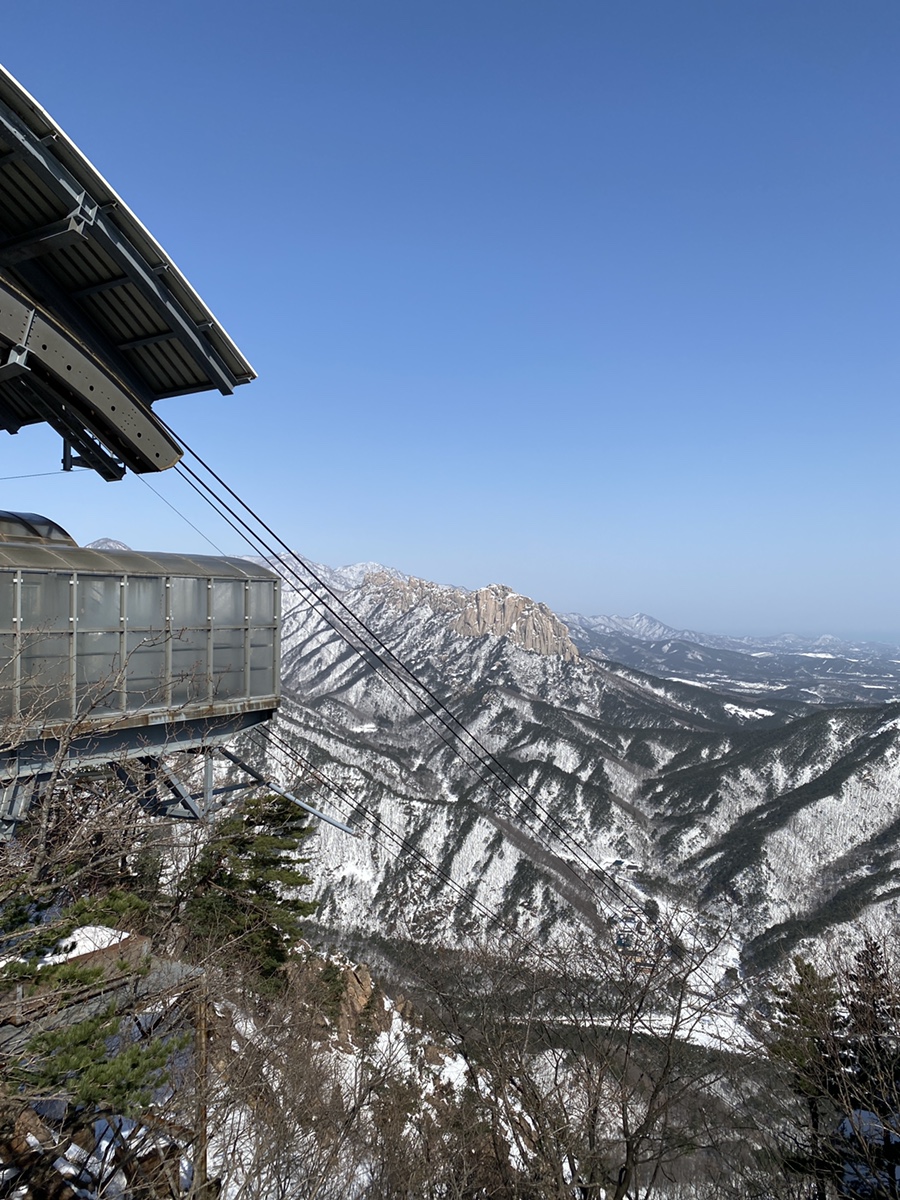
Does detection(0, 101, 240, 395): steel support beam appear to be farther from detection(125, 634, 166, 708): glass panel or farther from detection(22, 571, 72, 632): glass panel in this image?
detection(125, 634, 166, 708): glass panel

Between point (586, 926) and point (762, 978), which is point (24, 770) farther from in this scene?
point (586, 926)

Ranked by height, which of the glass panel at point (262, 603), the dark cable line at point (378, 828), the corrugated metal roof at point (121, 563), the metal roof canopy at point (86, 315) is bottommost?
the dark cable line at point (378, 828)

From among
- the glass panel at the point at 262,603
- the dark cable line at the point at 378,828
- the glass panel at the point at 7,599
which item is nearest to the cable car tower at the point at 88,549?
the glass panel at the point at 7,599

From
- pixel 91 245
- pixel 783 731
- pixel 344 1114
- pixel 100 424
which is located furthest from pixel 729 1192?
pixel 783 731

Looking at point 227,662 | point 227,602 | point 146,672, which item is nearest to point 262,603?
point 227,602

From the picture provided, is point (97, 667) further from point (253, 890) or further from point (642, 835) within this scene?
point (642, 835)

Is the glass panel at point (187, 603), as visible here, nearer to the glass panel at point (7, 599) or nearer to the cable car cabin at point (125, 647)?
the cable car cabin at point (125, 647)
